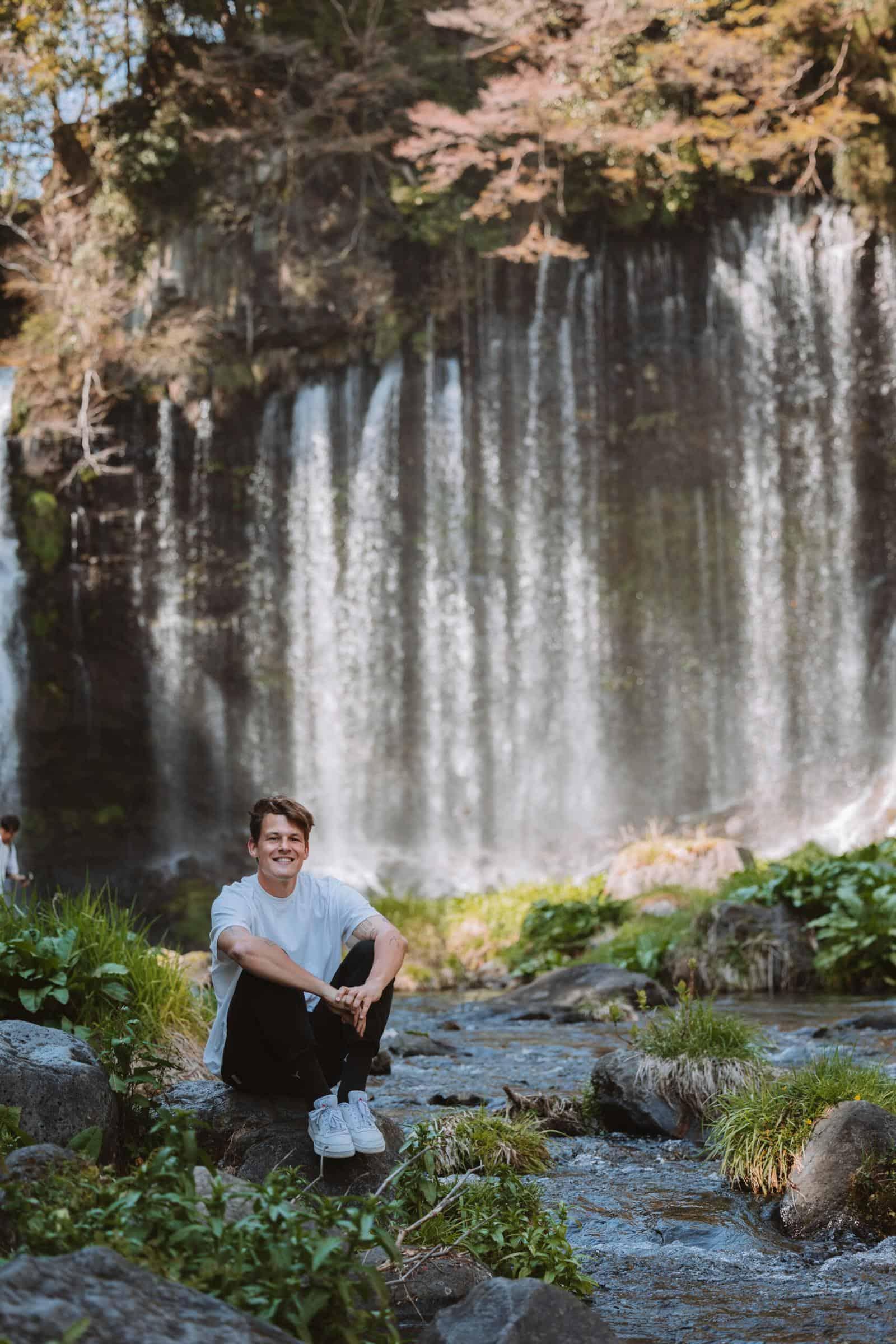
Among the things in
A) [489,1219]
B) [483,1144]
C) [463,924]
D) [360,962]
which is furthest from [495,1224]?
[463,924]

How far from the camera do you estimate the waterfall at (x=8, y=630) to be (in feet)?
52.5

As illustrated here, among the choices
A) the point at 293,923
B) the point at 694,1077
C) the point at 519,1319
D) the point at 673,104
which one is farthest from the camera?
the point at 673,104

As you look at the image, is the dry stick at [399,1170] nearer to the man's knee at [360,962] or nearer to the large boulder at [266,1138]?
the large boulder at [266,1138]

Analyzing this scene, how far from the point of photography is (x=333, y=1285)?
222cm

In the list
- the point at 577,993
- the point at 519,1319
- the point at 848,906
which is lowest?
the point at 577,993

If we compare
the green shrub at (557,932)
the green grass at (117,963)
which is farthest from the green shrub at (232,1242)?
the green shrub at (557,932)

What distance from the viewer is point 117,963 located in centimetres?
427

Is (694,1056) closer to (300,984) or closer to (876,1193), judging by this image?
(876,1193)

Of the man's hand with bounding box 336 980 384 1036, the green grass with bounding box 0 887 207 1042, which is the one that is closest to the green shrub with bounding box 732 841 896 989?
the green grass with bounding box 0 887 207 1042

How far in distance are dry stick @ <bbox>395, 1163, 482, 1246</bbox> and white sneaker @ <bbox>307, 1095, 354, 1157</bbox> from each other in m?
0.27

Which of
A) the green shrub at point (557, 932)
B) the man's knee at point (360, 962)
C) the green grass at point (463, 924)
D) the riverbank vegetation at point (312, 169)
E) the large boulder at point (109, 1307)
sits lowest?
the green grass at point (463, 924)

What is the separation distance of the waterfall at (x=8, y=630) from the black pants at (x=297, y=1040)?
13.4m

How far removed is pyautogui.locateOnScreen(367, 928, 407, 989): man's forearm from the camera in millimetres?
3377

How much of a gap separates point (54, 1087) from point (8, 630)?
554 inches
